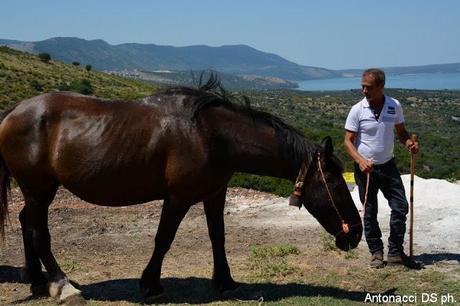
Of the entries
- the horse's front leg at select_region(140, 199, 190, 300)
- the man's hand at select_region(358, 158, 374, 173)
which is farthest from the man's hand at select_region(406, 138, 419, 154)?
the horse's front leg at select_region(140, 199, 190, 300)

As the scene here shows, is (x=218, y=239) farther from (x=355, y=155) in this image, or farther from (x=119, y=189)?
(x=355, y=155)

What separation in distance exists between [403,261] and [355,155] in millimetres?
1477

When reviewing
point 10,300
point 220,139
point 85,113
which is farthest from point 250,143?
point 10,300

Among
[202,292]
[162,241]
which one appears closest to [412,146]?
[202,292]

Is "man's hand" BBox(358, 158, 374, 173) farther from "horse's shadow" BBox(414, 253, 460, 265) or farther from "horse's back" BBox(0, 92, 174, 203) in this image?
"horse's back" BBox(0, 92, 174, 203)

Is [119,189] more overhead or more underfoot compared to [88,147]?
more underfoot

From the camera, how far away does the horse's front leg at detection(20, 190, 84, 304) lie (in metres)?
5.77

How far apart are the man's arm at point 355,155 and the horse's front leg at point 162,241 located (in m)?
1.99

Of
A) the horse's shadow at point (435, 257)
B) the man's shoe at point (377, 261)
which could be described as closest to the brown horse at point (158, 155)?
the man's shoe at point (377, 261)

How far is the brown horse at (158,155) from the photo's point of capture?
548cm

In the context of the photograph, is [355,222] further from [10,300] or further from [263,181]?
[263,181]

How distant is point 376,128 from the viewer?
248 inches

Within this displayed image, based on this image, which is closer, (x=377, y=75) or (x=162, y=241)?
(x=162, y=241)

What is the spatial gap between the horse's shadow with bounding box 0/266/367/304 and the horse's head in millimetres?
706
